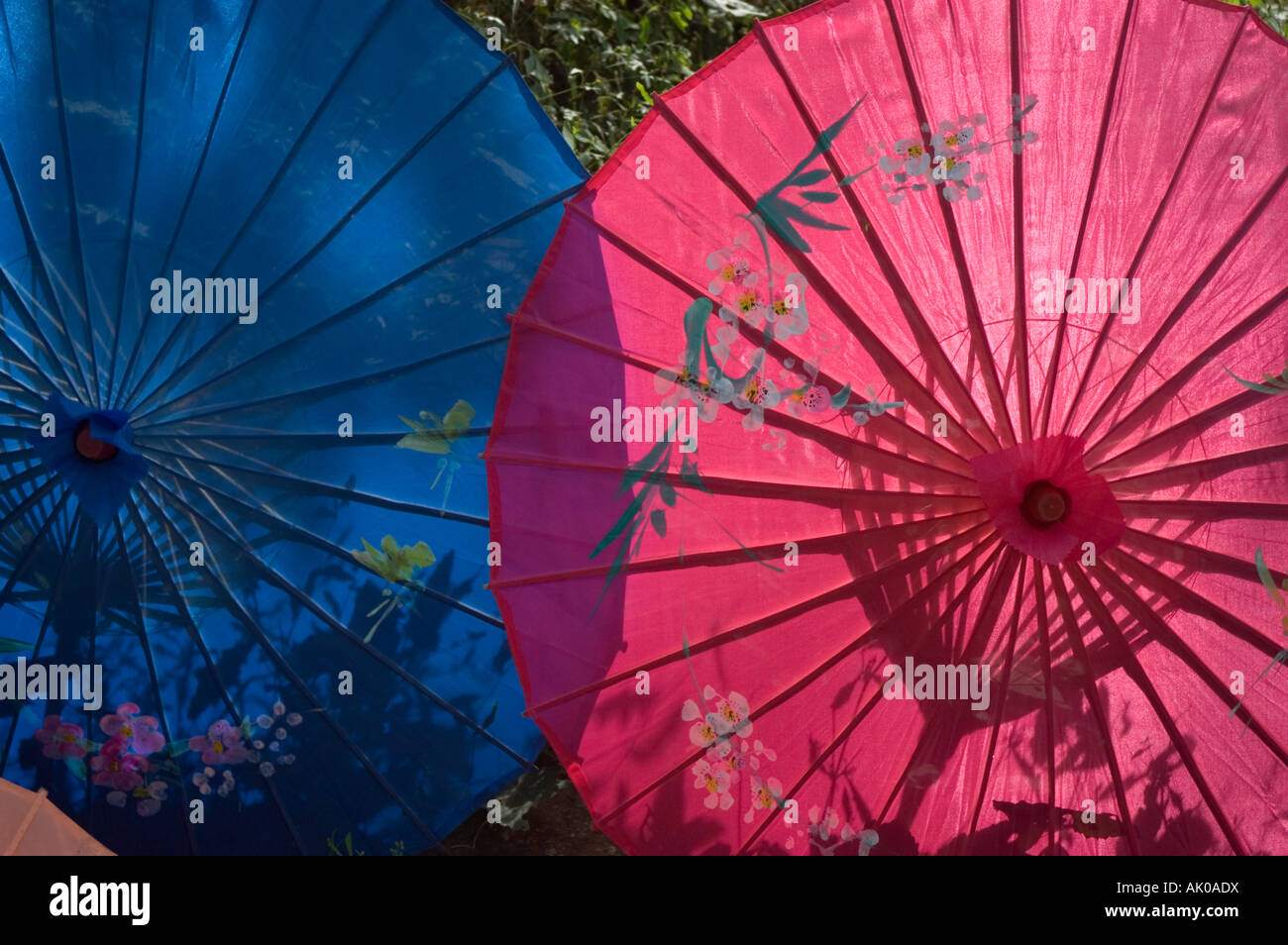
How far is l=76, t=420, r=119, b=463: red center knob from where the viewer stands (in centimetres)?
233

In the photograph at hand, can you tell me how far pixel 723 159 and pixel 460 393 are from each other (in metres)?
0.81

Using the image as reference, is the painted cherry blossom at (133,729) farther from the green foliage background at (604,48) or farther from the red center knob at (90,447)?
the green foliage background at (604,48)

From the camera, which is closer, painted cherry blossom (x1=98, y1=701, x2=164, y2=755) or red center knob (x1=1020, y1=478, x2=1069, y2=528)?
red center knob (x1=1020, y1=478, x2=1069, y2=528)

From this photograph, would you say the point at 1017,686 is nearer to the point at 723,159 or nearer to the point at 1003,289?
the point at 1003,289

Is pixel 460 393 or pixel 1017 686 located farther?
pixel 460 393

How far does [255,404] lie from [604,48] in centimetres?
176

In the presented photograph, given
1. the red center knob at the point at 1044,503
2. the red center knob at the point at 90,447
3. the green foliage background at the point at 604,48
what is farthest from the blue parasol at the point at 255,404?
the red center knob at the point at 1044,503

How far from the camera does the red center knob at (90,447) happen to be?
2328 mm

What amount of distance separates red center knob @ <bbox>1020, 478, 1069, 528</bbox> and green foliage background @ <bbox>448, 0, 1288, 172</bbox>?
1.87m

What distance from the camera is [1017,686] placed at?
2.14 m

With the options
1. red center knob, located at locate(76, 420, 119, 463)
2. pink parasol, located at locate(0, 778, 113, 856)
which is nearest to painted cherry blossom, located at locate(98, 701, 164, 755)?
red center knob, located at locate(76, 420, 119, 463)

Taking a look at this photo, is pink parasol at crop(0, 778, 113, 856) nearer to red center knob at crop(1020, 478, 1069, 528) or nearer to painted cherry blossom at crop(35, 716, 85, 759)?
painted cherry blossom at crop(35, 716, 85, 759)

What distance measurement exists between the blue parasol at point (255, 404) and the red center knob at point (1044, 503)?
1.19 metres
